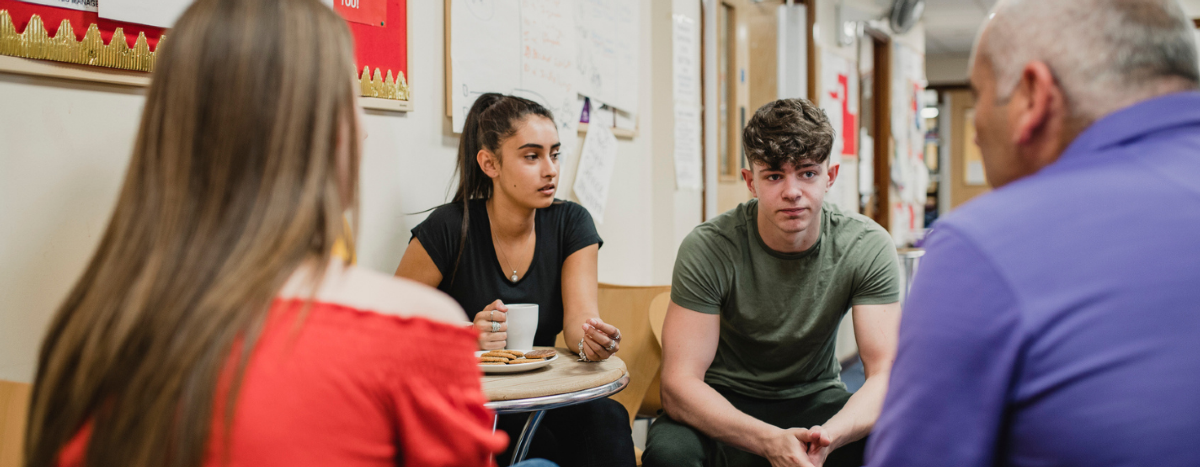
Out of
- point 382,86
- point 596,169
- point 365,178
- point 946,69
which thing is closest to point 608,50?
point 596,169

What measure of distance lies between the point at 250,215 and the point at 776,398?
1419mm

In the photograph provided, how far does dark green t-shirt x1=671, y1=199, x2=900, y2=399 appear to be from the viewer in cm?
176

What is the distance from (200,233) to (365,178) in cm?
133

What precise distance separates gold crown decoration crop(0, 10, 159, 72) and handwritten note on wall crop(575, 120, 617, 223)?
4.75ft

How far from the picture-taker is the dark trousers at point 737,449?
62.5 inches

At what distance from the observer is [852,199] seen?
494 centimetres

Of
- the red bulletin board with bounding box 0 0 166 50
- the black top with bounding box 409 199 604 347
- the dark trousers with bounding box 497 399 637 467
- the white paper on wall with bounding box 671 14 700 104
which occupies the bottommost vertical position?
the dark trousers with bounding box 497 399 637 467

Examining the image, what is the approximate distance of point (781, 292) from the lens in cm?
178

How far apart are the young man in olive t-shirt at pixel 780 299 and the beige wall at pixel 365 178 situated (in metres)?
0.79

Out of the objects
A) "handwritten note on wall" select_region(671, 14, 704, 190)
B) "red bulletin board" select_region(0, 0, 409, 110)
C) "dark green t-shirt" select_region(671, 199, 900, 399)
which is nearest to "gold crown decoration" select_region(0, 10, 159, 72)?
"red bulletin board" select_region(0, 0, 409, 110)

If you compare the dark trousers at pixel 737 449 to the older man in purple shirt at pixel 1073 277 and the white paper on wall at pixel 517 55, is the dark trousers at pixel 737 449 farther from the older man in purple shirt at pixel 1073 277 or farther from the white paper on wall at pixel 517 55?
the white paper on wall at pixel 517 55

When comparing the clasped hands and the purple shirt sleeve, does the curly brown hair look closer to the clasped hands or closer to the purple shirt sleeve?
the clasped hands

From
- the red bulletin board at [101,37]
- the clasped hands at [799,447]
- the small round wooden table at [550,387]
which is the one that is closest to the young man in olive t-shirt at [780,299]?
the clasped hands at [799,447]

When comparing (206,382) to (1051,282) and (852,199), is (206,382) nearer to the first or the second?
(1051,282)
